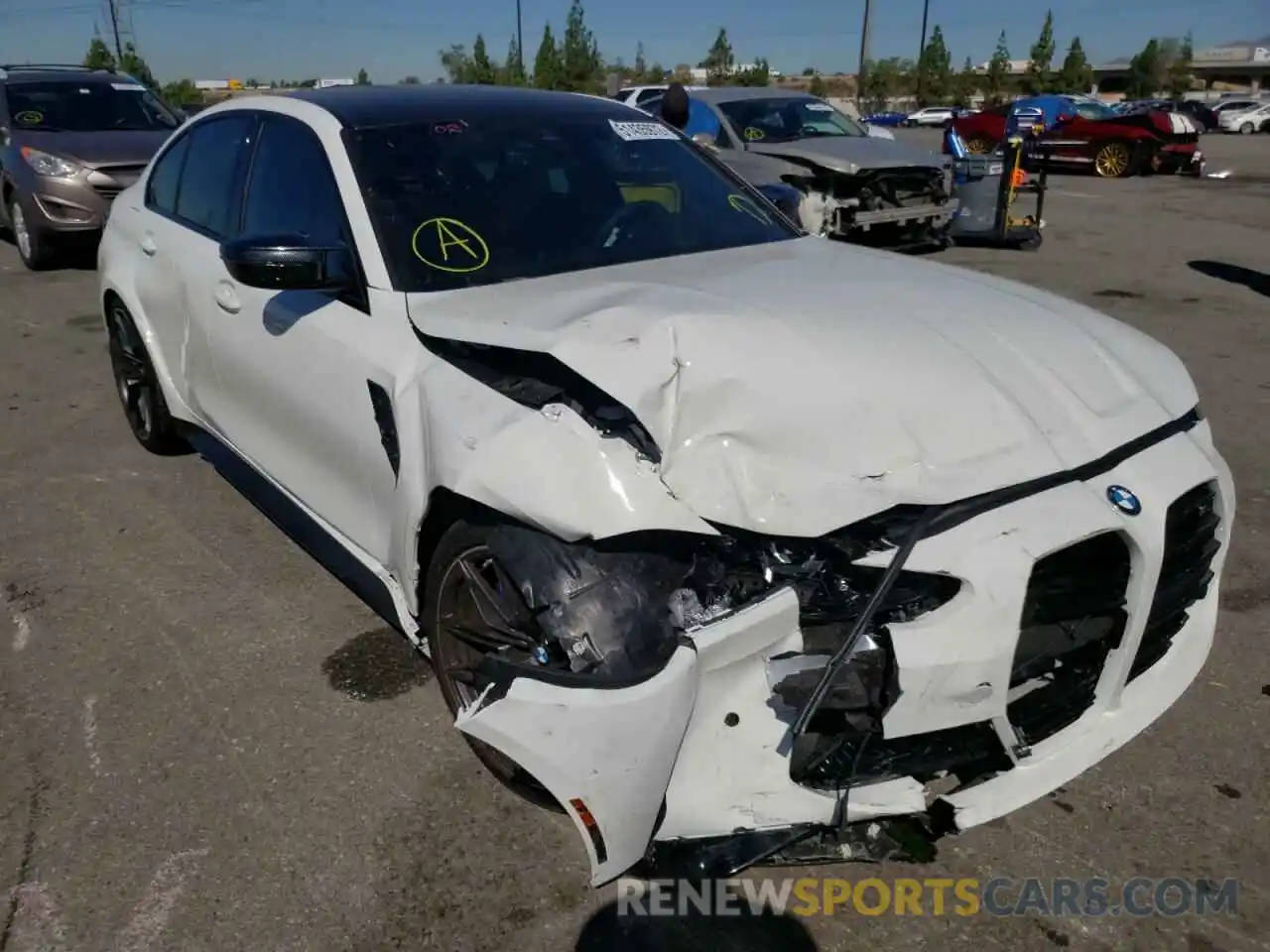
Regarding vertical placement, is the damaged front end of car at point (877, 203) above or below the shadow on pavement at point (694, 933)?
above

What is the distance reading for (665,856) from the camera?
2133mm

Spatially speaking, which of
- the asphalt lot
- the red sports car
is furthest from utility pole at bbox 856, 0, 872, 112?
the asphalt lot

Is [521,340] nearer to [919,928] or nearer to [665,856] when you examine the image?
[665,856]

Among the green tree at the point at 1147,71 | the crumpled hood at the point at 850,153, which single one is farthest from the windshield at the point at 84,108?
the green tree at the point at 1147,71

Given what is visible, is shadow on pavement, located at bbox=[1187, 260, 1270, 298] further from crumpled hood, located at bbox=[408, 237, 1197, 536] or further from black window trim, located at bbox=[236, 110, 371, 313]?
black window trim, located at bbox=[236, 110, 371, 313]

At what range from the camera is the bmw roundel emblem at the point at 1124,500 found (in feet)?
7.36

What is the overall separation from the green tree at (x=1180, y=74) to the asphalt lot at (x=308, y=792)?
7981 centimetres

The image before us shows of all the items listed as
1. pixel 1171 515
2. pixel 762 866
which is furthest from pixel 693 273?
pixel 762 866

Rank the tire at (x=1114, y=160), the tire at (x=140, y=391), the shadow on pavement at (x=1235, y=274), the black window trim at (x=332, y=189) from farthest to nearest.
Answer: the tire at (x=1114, y=160)
the shadow on pavement at (x=1235, y=274)
the tire at (x=140, y=391)
the black window trim at (x=332, y=189)

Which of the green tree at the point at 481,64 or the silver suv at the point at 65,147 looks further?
the green tree at the point at 481,64

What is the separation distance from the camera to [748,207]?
12.5ft

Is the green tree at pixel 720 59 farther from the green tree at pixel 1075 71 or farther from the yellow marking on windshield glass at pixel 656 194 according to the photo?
the yellow marking on windshield glass at pixel 656 194

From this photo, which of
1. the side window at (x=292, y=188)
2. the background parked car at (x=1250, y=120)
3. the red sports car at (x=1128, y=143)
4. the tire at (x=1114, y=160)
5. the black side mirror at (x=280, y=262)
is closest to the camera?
the black side mirror at (x=280, y=262)

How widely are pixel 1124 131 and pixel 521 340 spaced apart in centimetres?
2157
